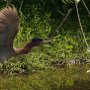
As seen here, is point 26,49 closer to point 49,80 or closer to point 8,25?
point 8,25

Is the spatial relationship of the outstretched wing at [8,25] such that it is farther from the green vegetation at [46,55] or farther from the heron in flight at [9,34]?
the green vegetation at [46,55]

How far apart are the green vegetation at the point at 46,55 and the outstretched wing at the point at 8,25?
12.2 feet

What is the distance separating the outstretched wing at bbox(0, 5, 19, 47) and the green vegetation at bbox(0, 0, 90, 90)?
372cm

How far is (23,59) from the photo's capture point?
283 inches

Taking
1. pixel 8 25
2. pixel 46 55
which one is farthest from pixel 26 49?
pixel 46 55

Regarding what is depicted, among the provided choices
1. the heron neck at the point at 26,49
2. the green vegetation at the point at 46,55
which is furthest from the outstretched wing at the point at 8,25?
the green vegetation at the point at 46,55

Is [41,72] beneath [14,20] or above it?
beneath

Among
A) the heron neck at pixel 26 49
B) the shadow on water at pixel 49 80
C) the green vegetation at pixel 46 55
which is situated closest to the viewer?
the heron neck at pixel 26 49

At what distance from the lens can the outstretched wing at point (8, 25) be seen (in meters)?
2.49

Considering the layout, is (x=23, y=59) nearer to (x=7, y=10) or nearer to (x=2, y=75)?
(x=2, y=75)

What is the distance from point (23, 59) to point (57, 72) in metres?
0.55

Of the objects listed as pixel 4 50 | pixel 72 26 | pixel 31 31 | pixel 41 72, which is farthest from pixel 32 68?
pixel 4 50

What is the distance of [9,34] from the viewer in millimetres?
2717

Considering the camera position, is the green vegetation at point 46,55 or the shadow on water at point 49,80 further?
the green vegetation at point 46,55
